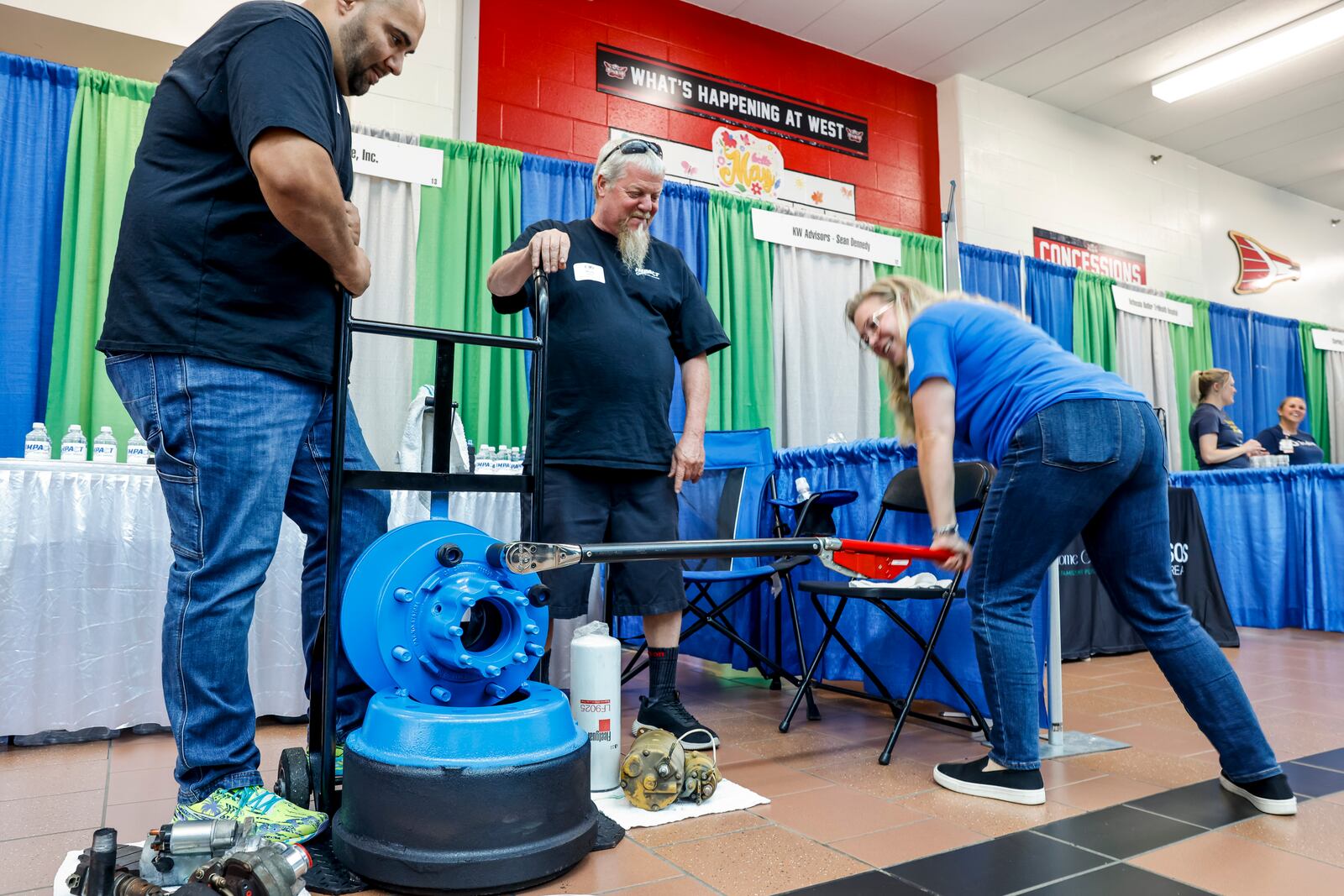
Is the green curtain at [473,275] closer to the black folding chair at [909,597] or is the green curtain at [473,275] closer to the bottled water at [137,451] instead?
the bottled water at [137,451]

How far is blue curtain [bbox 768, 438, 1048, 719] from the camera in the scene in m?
2.59

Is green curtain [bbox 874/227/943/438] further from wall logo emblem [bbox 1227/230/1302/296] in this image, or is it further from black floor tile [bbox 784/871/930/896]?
black floor tile [bbox 784/871/930/896]

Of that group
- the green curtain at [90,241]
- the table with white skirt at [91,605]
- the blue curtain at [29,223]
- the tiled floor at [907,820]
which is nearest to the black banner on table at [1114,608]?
the tiled floor at [907,820]

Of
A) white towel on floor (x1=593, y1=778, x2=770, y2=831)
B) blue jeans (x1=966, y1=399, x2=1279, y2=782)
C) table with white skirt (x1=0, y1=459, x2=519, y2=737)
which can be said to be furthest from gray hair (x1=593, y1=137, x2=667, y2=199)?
white towel on floor (x1=593, y1=778, x2=770, y2=831)

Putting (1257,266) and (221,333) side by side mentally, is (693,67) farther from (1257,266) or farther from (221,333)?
(1257,266)

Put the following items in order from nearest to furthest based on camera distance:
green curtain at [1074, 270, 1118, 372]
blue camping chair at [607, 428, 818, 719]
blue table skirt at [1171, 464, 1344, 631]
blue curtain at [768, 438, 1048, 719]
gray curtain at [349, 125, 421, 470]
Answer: blue curtain at [768, 438, 1048, 719] < blue camping chair at [607, 428, 818, 719] < gray curtain at [349, 125, 421, 470] < blue table skirt at [1171, 464, 1344, 631] < green curtain at [1074, 270, 1118, 372]

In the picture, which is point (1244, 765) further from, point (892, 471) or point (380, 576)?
point (380, 576)

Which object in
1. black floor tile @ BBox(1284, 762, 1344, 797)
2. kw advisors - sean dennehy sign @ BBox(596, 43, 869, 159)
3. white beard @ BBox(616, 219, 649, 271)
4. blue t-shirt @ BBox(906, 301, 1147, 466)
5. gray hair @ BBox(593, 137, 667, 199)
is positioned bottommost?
black floor tile @ BBox(1284, 762, 1344, 797)

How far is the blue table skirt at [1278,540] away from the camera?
4820 mm

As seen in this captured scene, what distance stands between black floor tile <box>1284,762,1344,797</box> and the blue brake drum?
5.64ft

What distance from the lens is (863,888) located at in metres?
1.42

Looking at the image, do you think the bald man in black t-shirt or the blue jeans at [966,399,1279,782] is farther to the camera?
the blue jeans at [966,399,1279,782]

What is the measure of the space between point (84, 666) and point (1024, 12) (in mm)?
6187

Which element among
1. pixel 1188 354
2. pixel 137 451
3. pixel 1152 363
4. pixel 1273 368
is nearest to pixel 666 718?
pixel 137 451
